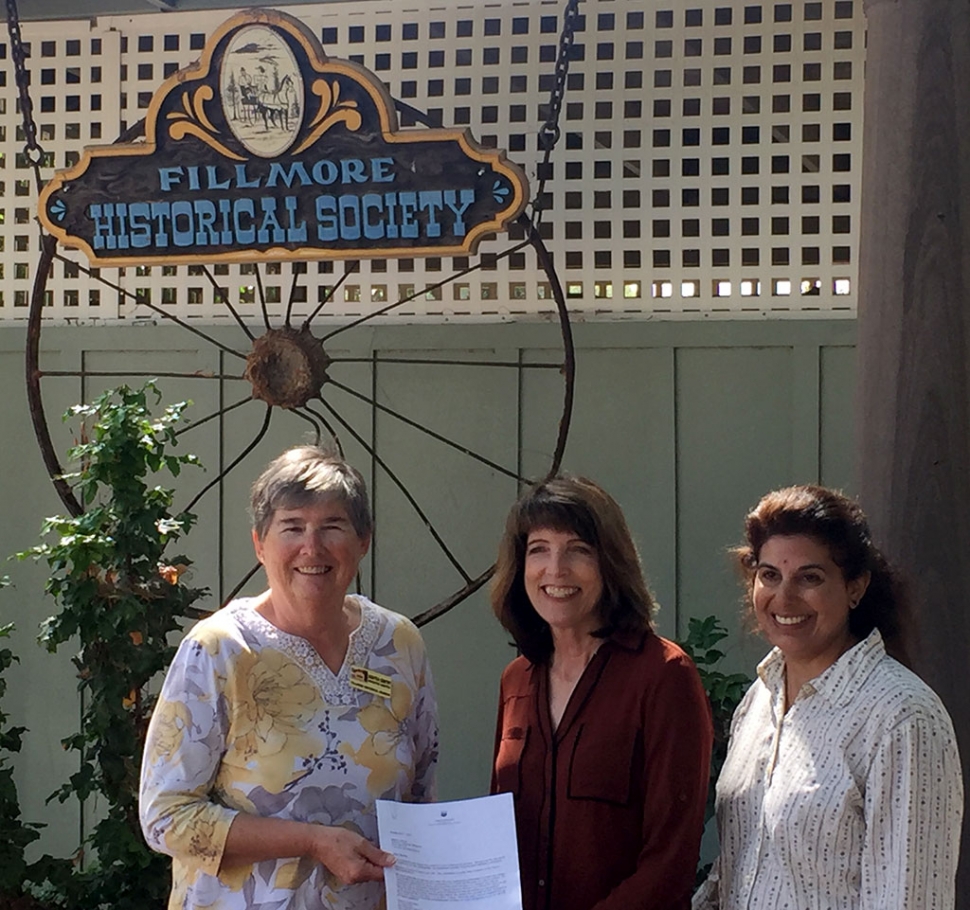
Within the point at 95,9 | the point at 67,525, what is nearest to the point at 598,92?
the point at 95,9

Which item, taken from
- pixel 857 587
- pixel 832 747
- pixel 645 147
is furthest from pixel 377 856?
pixel 645 147

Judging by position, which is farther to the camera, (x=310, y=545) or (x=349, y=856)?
(x=310, y=545)

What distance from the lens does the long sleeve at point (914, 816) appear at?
1.70 meters

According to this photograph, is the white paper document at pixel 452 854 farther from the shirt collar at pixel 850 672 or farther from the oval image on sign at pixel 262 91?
the oval image on sign at pixel 262 91

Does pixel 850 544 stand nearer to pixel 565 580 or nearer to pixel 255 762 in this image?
pixel 565 580

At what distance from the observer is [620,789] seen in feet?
6.59

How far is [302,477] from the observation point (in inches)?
83.5

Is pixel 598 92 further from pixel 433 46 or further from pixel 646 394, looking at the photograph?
A: pixel 646 394

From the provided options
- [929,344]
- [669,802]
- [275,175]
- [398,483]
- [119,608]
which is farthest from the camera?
[398,483]

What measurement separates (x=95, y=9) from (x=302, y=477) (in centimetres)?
259

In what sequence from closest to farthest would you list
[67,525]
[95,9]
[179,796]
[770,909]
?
[770,909] < [179,796] < [67,525] < [95,9]

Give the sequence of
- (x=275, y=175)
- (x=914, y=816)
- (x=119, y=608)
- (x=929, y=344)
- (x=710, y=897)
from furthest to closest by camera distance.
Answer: (x=275, y=175) < (x=119, y=608) < (x=929, y=344) < (x=710, y=897) < (x=914, y=816)

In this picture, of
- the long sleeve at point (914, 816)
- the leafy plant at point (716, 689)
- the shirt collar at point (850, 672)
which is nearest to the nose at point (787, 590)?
the shirt collar at point (850, 672)

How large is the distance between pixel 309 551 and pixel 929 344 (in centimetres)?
131
